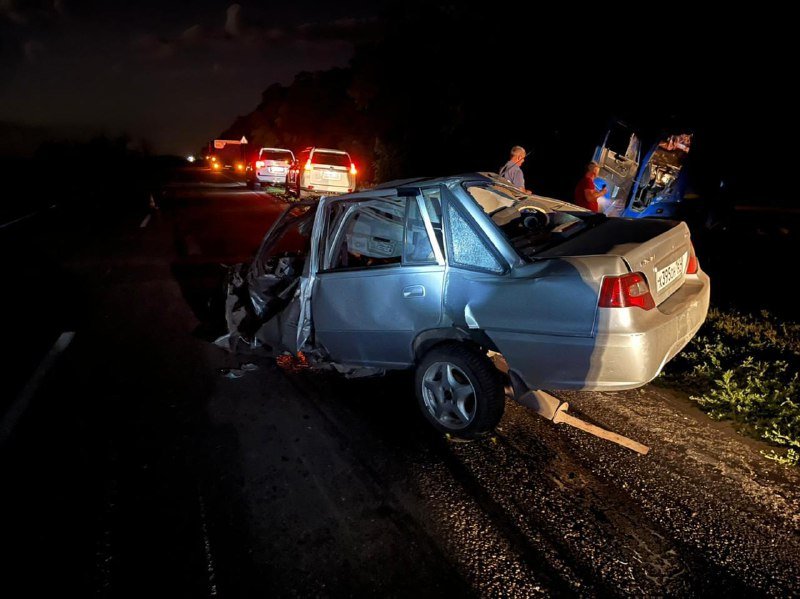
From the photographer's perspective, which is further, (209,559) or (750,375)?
(750,375)

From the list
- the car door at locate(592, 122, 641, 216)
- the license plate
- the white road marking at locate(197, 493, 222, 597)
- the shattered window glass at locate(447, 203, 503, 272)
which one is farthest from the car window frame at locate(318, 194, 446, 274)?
the car door at locate(592, 122, 641, 216)

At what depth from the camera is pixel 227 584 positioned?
235 cm

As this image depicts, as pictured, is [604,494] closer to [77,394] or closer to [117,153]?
[77,394]

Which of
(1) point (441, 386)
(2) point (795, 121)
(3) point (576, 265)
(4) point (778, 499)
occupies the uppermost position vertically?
(2) point (795, 121)

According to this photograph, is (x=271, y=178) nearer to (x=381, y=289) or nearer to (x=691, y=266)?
(x=381, y=289)

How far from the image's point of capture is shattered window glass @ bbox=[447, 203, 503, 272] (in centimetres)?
316

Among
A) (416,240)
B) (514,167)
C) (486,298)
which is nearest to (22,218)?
(514,167)

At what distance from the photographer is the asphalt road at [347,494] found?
2.38m

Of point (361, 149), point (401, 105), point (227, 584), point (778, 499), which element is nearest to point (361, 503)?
point (227, 584)

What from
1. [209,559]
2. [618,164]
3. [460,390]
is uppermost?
[618,164]

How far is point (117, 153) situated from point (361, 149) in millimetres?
62302

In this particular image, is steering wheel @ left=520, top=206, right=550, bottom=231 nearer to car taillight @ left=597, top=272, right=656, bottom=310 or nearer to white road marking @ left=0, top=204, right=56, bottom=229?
car taillight @ left=597, top=272, right=656, bottom=310

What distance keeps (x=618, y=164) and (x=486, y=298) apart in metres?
8.24

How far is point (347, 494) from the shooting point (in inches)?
116
